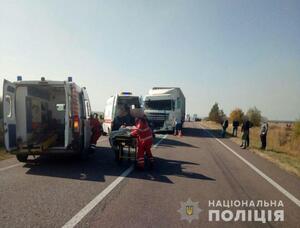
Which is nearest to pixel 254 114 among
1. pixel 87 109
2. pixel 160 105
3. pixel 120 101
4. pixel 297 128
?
pixel 297 128

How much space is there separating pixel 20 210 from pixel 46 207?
1.29 ft

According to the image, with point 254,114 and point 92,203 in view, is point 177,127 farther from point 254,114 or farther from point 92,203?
point 254,114

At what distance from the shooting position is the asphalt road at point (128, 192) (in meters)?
4.41

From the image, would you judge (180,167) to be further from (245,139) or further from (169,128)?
(169,128)

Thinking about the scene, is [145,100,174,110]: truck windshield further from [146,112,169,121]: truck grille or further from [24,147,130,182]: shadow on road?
[24,147,130,182]: shadow on road

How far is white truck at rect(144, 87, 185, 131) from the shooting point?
2450 centimetres

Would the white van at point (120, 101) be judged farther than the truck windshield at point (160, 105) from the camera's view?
No

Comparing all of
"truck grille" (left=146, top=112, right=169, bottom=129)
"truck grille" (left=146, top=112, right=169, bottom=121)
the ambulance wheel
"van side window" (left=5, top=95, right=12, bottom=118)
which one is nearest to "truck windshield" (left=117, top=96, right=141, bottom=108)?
"truck grille" (left=146, top=112, right=169, bottom=129)

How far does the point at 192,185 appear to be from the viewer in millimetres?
6652

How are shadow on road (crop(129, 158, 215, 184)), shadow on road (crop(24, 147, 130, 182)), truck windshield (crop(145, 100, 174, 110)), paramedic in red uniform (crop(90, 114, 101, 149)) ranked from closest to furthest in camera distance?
shadow on road (crop(129, 158, 215, 184))
shadow on road (crop(24, 147, 130, 182))
paramedic in red uniform (crop(90, 114, 101, 149))
truck windshield (crop(145, 100, 174, 110))

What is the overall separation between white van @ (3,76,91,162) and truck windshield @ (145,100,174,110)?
15.0 meters

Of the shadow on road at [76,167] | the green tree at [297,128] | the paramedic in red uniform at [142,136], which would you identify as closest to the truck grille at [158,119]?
the shadow on road at [76,167]

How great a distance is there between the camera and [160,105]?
2505 centimetres

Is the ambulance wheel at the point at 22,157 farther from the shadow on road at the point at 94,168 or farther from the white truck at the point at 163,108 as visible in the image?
the white truck at the point at 163,108
